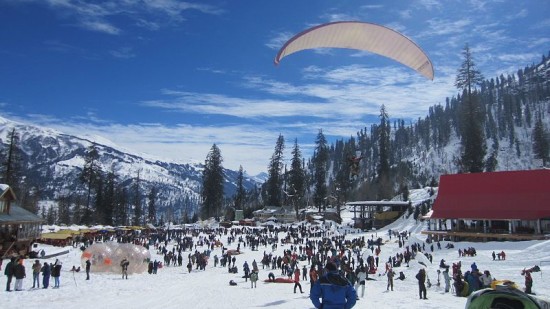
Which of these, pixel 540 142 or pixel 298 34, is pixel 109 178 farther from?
→ pixel 540 142

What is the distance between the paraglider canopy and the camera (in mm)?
11828

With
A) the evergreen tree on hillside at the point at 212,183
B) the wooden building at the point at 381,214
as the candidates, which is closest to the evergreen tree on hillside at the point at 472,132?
the wooden building at the point at 381,214

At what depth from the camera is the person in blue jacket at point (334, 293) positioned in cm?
469

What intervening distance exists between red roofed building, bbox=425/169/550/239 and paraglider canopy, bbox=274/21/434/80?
2564 cm

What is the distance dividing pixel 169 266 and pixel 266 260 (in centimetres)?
742

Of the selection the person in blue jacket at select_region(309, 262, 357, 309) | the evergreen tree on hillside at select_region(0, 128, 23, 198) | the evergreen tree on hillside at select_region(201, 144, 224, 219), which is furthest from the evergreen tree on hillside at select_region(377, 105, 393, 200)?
the person in blue jacket at select_region(309, 262, 357, 309)

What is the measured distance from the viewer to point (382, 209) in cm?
5966

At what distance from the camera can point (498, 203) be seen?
36.3m

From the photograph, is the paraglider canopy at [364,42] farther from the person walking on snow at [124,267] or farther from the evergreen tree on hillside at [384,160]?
the evergreen tree on hillside at [384,160]

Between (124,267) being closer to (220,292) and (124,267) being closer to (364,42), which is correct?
(220,292)

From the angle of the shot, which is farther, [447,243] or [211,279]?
[447,243]

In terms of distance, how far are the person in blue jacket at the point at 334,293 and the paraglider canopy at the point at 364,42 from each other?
861 centimetres

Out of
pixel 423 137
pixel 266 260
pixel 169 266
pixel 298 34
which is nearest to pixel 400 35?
pixel 298 34

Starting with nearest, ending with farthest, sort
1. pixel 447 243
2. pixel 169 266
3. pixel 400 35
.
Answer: pixel 400 35
pixel 169 266
pixel 447 243
